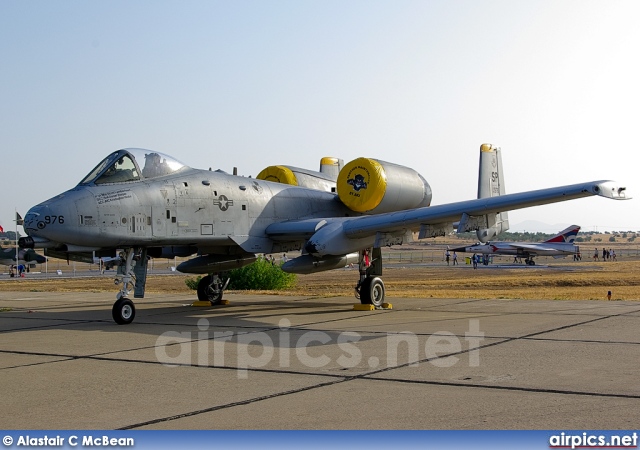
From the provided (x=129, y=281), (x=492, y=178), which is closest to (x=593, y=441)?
(x=129, y=281)

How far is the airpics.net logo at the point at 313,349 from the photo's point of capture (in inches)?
342

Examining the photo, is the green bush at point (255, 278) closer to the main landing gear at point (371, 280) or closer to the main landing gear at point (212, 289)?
the main landing gear at point (212, 289)

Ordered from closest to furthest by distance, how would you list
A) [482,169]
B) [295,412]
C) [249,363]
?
1. [295,412]
2. [249,363]
3. [482,169]

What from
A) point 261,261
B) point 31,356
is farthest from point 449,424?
point 261,261

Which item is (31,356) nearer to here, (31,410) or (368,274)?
(31,410)

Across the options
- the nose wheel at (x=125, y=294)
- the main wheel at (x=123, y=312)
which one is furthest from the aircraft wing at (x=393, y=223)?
the main wheel at (x=123, y=312)

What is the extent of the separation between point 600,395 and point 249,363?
13.9 ft

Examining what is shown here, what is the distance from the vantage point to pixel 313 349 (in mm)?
9953

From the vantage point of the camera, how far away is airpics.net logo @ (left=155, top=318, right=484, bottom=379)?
8.69m

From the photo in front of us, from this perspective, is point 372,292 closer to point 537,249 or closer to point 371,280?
point 371,280

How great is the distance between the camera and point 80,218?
13148mm

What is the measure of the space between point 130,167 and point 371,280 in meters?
6.36

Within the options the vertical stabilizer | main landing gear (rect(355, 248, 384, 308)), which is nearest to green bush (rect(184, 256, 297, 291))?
main landing gear (rect(355, 248, 384, 308))

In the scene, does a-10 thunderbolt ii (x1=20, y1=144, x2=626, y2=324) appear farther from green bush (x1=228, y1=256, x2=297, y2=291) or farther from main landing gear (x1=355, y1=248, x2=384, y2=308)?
green bush (x1=228, y1=256, x2=297, y2=291)
